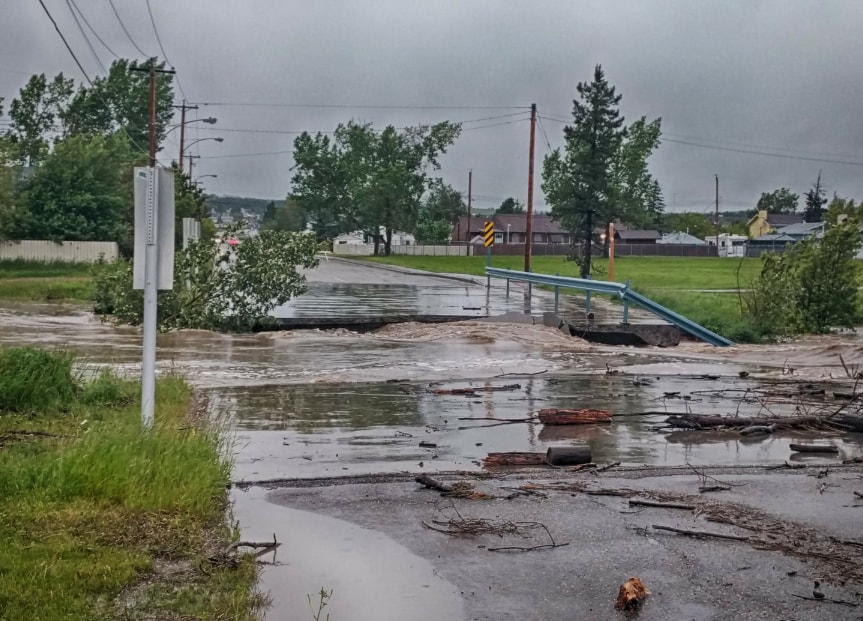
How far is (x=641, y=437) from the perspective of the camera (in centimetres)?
1041

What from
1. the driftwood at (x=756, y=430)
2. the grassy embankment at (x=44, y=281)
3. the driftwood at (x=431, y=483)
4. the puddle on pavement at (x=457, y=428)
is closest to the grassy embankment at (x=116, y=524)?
the puddle on pavement at (x=457, y=428)

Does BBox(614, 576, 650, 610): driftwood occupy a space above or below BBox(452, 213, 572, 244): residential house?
below

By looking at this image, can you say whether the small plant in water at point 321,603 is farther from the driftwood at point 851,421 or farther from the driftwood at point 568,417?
the driftwood at point 851,421

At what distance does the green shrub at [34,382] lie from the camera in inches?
413

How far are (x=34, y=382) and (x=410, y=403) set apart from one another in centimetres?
427

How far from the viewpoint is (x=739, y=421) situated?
10961mm

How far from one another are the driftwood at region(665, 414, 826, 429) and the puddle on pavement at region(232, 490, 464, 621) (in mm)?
5153

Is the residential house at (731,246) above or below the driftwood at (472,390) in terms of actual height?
above

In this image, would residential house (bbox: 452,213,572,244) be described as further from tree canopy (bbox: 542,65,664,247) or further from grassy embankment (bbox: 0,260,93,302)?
grassy embankment (bbox: 0,260,93,302)

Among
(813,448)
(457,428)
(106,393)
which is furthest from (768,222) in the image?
(106,393)

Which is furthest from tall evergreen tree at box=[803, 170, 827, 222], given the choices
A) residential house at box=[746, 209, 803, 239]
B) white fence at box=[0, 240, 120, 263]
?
white fence at box=[0, 240, 120, 263]

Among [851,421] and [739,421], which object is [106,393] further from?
[851,421]

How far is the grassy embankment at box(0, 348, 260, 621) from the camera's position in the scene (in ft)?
16.6

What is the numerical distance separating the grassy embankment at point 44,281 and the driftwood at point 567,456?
89.5 ft
